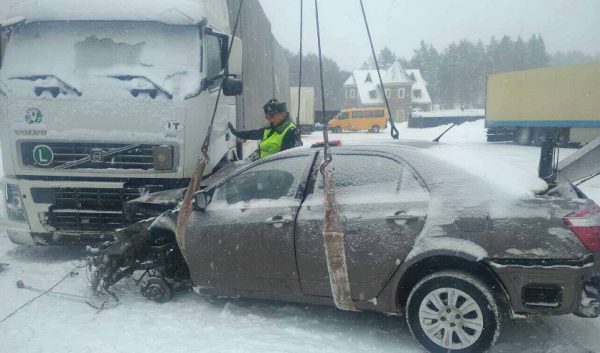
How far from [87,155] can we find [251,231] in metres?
2.44

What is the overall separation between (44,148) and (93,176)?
2.03 ft

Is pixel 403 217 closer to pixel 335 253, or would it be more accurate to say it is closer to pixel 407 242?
pixel 407 242

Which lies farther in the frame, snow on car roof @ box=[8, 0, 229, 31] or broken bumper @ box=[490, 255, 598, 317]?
snow on car roof @ box=[8, 0, 229, 31]

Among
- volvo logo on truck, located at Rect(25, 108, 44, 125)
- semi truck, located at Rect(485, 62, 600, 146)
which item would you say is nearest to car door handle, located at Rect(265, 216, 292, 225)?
volvo logo on truck, located at Rect(25, 108, 44, 125)

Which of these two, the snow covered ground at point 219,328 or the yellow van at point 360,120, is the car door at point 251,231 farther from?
the yellow van at point 360,120

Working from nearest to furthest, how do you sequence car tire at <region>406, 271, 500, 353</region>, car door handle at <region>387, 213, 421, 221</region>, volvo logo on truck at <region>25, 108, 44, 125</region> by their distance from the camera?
car tire at <region>406, 271, 500, 353</region>, car door handle at <region>387, 213, 421, 221</region>, volvo logo on truck at <region>25, 108, 44, 125</region>

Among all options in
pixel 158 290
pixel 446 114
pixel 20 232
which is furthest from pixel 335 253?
pixel 446 114

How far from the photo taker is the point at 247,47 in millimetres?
7922

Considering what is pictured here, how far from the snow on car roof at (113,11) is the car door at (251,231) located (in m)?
2.24

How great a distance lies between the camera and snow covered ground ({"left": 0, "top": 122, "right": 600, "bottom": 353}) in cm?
367

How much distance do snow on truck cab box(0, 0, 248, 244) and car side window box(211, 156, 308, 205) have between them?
129 cm

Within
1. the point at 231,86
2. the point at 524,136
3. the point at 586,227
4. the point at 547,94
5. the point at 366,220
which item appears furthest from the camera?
the point at 524,136

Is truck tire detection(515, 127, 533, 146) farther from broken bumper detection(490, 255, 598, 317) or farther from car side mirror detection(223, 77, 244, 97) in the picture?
broken bumper detection(490, 255, 598, 317)

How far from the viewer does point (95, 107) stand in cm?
524
